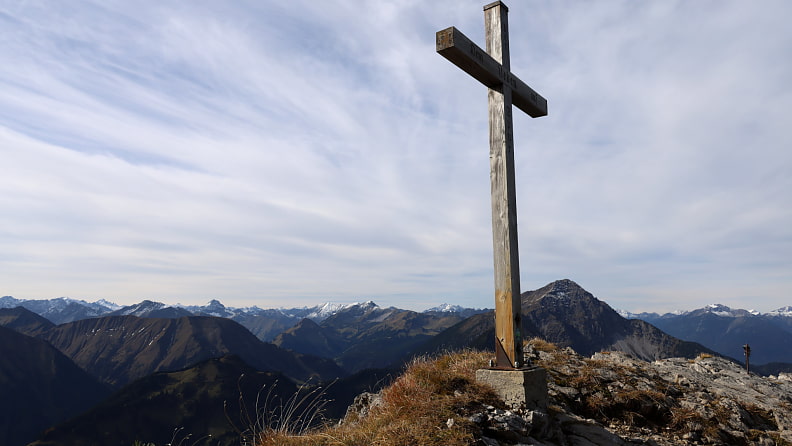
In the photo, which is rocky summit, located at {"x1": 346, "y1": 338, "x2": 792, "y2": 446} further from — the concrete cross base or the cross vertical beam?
the cross vertical beam

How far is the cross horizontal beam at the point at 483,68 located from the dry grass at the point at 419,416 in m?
5.80

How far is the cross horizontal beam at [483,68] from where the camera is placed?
8.20m

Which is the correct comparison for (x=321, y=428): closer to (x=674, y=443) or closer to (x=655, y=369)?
(x=674, y=443)

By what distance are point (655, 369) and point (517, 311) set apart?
807 cm

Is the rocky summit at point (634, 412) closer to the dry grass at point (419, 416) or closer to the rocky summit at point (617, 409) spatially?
the rocky summit at point (617, 409)

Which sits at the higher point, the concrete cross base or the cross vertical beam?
the cross vertical beam

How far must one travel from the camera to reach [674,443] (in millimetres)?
9188

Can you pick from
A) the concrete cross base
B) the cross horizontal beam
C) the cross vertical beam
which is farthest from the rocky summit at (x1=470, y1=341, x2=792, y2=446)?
the cross horizontal beam

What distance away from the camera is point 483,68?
8.82 meters

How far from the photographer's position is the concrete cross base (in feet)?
26.0

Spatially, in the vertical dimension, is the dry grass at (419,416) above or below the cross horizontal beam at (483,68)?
below

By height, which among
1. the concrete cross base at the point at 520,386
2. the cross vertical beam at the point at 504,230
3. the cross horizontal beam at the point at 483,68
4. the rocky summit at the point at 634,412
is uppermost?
the cross horizontal beam at the point at 483,68

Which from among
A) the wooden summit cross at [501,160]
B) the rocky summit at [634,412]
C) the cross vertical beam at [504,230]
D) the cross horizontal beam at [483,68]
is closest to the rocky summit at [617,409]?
the rocky summit at [634,412]

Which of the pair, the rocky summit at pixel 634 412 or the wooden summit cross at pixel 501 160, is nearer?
the rocky summit at pixel 634 412
